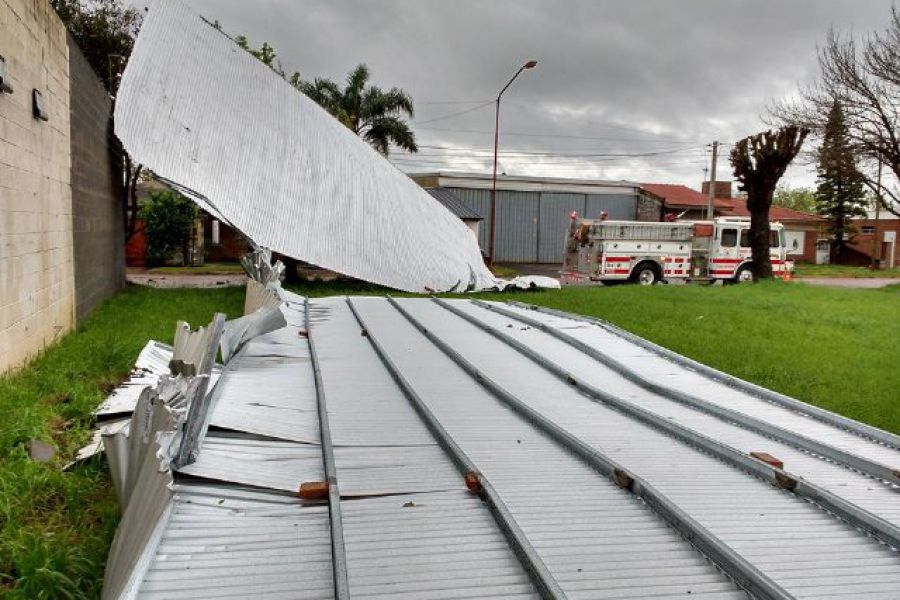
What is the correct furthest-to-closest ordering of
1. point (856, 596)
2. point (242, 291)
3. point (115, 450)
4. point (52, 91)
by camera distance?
point (242, 291) < point (52, 91) < point (115, 450) < point (856, 596)

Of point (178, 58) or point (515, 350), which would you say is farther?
point (178, 58)

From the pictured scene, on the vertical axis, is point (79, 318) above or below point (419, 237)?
below

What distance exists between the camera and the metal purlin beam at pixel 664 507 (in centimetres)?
226

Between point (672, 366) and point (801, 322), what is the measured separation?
549cm

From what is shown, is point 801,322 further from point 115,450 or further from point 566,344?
point 115,450

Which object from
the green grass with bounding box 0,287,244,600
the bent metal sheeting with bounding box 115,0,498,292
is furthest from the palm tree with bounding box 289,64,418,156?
the green grass with bounding box 0,287,244,600

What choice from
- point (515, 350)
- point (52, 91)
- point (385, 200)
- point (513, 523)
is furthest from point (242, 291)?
point (513, 523)

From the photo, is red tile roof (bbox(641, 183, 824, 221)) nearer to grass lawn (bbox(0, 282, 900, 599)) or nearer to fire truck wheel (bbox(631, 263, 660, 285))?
fire truck wheel (bbox(631, 263, 660, 285))

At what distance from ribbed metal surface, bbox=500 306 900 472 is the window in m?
12.8

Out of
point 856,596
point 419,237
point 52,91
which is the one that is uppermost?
point 52,91

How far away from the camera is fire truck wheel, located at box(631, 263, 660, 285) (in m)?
18.1

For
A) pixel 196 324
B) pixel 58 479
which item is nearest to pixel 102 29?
pixel 196 324

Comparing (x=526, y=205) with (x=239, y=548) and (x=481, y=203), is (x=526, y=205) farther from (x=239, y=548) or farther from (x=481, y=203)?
(x=239, y=548)

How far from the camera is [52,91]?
22.5ft
